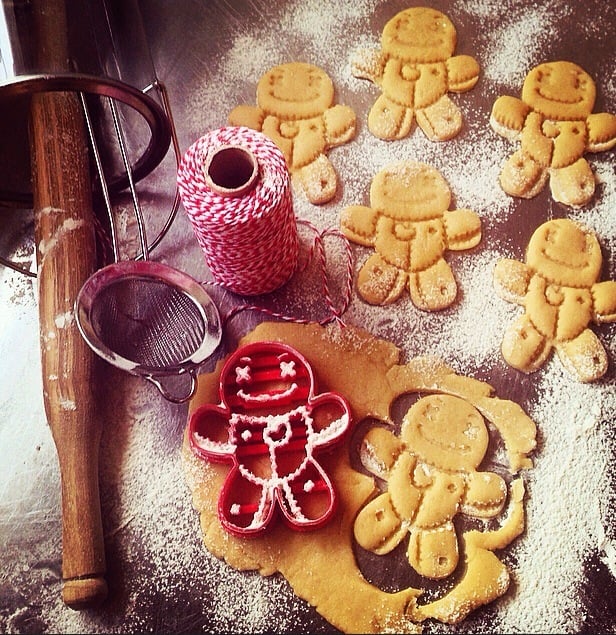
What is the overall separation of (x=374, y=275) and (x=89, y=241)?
0.41 metres

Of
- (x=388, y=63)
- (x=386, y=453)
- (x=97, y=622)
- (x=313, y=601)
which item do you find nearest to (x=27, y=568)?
(x=97, y=622)

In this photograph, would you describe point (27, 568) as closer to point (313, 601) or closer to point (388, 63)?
point (313, 601)

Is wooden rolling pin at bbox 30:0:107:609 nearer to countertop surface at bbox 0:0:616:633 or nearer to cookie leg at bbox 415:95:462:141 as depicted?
countertop surface at bbox 0:0:616:633

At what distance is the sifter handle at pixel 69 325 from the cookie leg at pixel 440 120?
52 centimetres

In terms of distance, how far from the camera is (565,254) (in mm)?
991

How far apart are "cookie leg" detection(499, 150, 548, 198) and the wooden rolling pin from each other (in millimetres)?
618

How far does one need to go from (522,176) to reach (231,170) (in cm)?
45

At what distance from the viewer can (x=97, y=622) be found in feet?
2.81

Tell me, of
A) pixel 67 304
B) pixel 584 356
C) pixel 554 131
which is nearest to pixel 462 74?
pixel 554 131

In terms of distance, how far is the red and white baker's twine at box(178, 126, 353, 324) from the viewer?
2.72 feet

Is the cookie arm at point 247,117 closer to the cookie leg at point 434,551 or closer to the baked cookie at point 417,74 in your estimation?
the baked cookie at point 417,74

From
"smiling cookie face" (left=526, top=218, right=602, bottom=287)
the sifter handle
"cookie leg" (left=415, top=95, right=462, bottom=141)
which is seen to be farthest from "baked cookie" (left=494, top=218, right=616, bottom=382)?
the sifter handle

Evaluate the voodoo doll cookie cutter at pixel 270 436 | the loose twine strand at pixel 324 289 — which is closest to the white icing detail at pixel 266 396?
the voodoo doll cookie cutter at pixel 270 436

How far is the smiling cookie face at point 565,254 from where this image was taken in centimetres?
98
